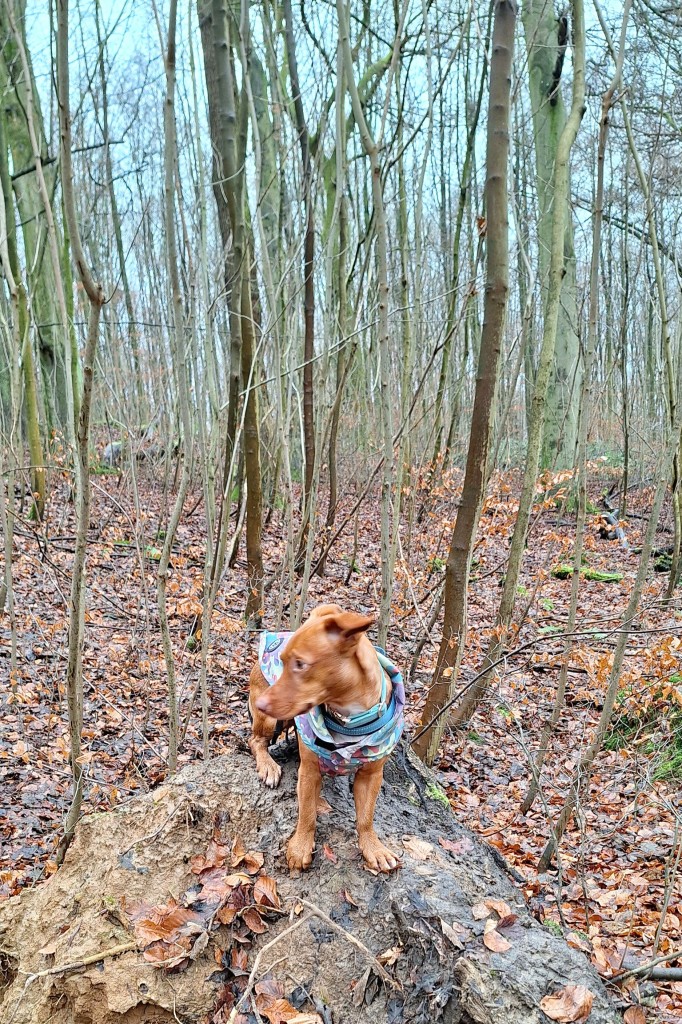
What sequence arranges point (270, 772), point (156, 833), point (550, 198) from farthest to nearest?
point (550, 198) → point (270, 772) → point (156, 833)

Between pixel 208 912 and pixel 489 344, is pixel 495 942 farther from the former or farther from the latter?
pixel 489 344

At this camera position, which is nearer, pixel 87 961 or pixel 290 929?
pixel 290 929

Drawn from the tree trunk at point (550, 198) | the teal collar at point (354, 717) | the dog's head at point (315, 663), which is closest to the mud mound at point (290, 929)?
the teal collar at point (354, 717)

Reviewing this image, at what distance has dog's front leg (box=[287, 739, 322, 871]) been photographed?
2701 millimetres

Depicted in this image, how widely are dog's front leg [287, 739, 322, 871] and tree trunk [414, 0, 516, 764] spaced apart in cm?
207

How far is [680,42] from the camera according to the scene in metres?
10.0

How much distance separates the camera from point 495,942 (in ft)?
7.58

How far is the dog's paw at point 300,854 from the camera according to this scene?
271 cm

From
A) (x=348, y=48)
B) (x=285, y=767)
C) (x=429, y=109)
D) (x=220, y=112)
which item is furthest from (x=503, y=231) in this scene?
(x=285, y=767)

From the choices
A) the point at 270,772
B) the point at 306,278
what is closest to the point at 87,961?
the point at 270,772

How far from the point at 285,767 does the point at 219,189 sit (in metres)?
5.12

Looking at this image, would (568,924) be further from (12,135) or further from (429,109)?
(12,135)

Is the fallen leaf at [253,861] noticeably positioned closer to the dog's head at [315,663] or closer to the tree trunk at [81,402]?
the dog's head at [315,663]

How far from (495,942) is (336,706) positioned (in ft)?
3.11
